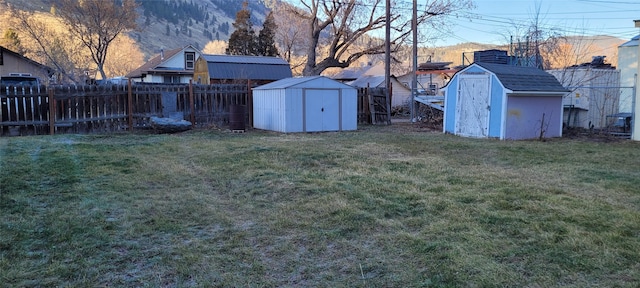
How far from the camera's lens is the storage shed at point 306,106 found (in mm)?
15242

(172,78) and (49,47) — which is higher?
(49,47)

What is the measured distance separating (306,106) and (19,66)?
25623 mm

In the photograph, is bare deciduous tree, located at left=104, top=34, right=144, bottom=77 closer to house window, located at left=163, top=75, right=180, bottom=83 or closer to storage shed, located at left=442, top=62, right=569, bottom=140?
house window, located at left=163, top=75, right=180, bottom=83

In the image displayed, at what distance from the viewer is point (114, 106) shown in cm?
1482

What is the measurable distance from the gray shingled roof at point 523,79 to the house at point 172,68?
30.0m

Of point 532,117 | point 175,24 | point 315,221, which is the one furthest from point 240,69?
point 175,24

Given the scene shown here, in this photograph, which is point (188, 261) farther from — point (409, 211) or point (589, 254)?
point (589, 254)

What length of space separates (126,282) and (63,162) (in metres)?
5.49

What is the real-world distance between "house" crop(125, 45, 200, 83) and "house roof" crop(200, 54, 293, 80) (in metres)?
9.71

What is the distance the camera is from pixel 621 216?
187 inches

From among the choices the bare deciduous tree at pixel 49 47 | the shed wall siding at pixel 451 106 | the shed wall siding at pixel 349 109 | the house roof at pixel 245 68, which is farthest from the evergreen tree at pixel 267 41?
the shed wall siding at pixel 451 106

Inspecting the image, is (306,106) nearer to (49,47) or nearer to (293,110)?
(293,110)

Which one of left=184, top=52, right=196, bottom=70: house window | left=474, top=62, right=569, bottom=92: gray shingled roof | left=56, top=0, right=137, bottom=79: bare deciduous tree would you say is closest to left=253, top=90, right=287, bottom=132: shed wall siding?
left=474, top=62, right=569, bottom=92: gray shingled roof

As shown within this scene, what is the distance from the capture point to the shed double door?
51.2ft
